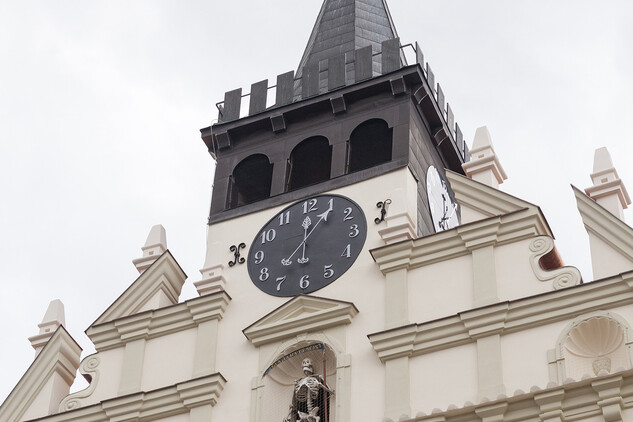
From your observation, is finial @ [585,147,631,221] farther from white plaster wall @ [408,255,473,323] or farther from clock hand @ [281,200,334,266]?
clock hand @ [281,200,334,266]

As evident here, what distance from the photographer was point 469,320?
19016 millimetres

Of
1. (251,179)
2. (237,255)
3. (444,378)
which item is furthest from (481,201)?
(251,179)

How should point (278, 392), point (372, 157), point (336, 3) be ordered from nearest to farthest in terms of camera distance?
point (278, 392) < point (372, 157) < point (336, 3)

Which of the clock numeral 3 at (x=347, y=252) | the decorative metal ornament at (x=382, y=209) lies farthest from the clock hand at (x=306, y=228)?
the decorative metal ornament at (x=382, y=209)

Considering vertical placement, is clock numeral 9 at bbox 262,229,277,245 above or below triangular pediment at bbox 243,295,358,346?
above

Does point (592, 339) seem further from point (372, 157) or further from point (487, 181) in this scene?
point (372, 157)

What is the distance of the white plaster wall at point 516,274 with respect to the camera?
62.9 ft

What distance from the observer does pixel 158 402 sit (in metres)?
20.3

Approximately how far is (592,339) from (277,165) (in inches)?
262

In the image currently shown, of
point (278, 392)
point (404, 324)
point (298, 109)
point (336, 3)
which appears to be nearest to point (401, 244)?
point (404, 324)

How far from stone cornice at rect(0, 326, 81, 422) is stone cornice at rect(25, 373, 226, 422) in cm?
108

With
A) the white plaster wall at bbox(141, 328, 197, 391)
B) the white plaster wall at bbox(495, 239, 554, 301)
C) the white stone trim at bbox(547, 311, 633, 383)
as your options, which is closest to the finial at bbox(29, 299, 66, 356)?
the white plaster wall at bbox(141, 328, 197, 391)

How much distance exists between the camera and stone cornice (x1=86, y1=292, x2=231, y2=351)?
69.3 feet

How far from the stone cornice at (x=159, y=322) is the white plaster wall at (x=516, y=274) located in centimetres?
404
